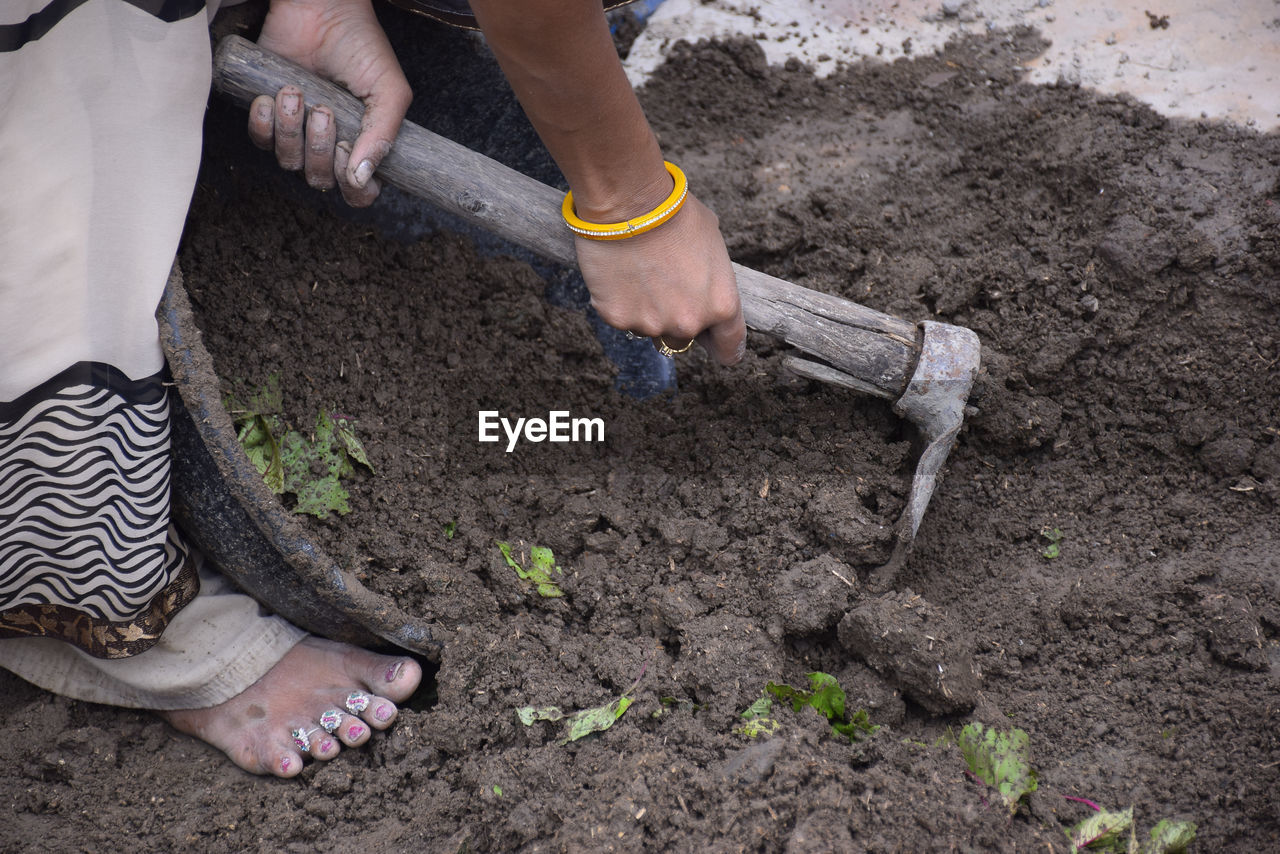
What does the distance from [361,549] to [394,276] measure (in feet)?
2.38

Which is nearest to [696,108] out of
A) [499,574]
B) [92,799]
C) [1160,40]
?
[1160,40]

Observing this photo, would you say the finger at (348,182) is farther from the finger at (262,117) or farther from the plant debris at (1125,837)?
the plant debris at (1125,837)

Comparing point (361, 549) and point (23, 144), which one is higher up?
point (23, 144)

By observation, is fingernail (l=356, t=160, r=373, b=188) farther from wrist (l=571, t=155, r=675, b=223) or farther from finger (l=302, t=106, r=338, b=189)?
wrist (l=571, t=155, r=675, b=223)

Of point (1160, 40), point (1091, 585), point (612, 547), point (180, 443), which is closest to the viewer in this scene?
point (180, 443)

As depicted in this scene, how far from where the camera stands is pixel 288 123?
5.76 ft

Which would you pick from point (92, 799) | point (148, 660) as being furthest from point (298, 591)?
point (92, 799)

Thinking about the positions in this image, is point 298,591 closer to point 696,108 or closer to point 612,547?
point 612,547

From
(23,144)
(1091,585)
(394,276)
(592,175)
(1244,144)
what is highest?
(23,144)

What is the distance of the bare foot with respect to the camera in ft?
6.00

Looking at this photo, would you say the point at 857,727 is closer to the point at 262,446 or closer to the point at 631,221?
the point at 631,221

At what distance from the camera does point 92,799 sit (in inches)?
67.9

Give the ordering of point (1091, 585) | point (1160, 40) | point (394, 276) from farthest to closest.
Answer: point (1160, 40)
point (394, 276)
point (1091, 585)

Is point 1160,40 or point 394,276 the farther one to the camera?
point 1160,40
